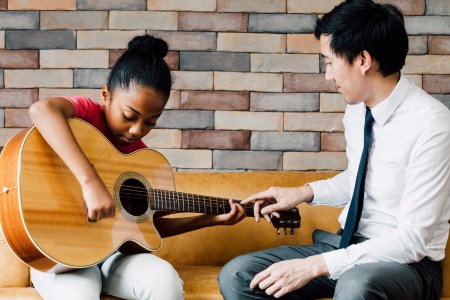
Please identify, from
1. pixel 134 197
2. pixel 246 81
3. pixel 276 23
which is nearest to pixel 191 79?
pixel 246 81

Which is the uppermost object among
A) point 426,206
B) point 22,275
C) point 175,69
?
point 175,69

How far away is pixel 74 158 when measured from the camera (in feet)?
5.92

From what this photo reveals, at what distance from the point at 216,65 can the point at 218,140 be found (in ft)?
1.14

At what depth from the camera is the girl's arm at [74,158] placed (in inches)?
70.6

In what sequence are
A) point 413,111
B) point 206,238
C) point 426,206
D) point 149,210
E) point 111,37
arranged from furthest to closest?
point 111,37
point 206,238
point 149,210
point 413,111
point 426,206

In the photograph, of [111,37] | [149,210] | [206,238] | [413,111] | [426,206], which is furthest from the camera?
[111,37]

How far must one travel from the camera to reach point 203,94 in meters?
2.87

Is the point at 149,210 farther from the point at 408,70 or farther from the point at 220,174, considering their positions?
the point at 408,70

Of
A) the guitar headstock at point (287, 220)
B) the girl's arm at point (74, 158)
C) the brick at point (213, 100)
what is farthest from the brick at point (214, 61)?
the girl's arm at point (74, 158)

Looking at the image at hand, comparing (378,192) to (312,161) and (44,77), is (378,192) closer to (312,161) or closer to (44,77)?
(312,161)

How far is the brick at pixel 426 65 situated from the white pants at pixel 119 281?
Answer: 1603mm

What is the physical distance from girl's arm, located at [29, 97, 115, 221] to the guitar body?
47 mm

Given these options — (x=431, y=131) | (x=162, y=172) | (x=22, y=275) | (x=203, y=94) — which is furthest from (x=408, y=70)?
(x=22, y=275)

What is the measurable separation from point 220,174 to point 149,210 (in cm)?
58
